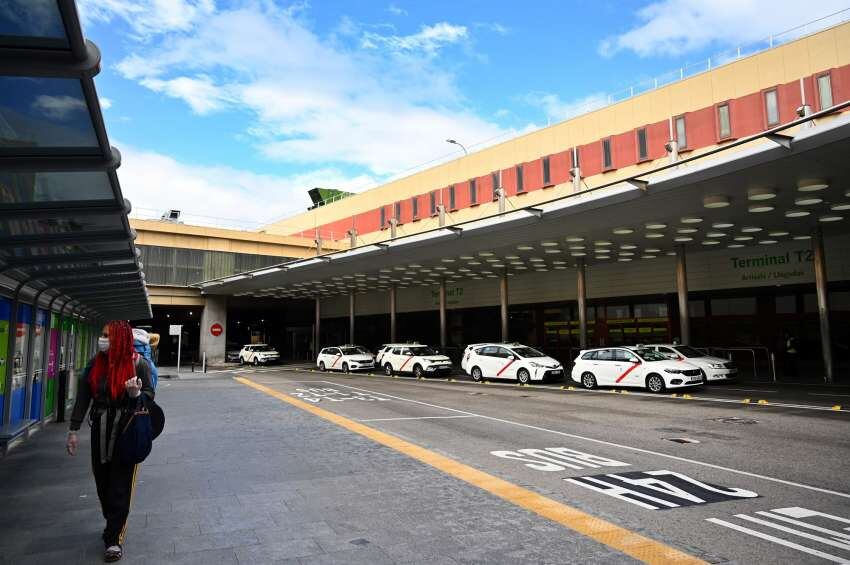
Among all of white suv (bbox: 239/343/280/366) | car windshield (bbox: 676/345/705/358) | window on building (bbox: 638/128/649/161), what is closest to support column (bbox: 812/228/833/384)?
car windshield (bbox: 676/345/705/358)

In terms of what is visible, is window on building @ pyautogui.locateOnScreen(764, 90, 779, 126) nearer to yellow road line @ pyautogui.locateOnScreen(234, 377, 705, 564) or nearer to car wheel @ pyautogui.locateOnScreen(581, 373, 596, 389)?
car wheel @ pyautogui.locateOnScreen(581, 373, 596, 389)

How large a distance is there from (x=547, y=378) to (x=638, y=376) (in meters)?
4.46

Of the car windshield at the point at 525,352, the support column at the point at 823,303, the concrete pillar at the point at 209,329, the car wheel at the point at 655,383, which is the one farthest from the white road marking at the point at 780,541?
the concrete pillar at the point at 209,329

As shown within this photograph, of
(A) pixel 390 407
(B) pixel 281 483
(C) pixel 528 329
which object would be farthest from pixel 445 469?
(C) pixel 528 329

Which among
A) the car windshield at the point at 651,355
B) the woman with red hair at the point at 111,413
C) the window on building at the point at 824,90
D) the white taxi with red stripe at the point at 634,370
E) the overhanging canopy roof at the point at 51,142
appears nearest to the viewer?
the overhanging canopy roof at the point at 51,142

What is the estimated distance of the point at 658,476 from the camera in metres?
7.29

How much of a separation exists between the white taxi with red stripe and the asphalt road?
1.01m

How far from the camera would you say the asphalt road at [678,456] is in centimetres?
525

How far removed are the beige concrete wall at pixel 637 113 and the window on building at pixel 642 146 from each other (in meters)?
0.40

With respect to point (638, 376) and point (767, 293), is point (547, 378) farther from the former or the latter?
point (767, 293)

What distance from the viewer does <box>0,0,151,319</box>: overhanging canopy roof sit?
3.16 m

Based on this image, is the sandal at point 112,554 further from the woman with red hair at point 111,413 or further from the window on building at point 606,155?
the window on building at point 606,155

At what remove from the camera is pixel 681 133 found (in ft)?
87.4

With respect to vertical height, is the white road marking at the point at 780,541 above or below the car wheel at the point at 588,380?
below
